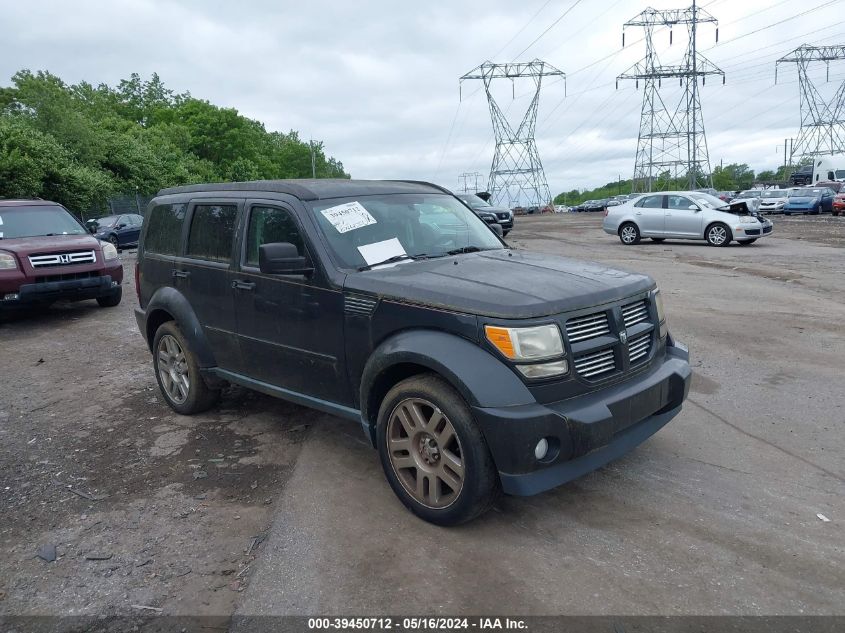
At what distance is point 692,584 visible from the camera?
9.59 feet

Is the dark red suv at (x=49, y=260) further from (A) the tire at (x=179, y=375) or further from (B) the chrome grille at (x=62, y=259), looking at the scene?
(A) the tire at (x=179, y=375)

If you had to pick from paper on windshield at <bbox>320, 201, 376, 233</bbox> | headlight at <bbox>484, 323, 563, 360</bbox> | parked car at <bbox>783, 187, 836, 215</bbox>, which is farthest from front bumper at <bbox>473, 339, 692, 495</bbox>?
parked car at <bbox>783, 187, 836, 215</bbox>

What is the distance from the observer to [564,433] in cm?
318

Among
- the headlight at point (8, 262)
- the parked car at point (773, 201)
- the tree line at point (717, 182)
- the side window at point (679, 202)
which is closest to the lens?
the headlight at point (8, 262)

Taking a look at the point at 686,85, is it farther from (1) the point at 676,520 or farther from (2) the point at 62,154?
(1) the point at 676,520

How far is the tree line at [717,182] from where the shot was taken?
8725 centimetres

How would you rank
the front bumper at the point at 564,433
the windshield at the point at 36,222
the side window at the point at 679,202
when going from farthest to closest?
the side window at the point at 679,202, the windshield at the point at 36,222, the front bumper at the point at 564,433

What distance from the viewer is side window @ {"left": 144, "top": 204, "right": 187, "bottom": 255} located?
17.7ft

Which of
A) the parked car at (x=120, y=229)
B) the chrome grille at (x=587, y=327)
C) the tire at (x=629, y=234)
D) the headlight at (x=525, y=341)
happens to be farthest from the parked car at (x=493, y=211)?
the headlight at (x=525, y=341)

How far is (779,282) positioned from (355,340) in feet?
33.3

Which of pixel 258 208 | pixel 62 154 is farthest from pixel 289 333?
pixel 62 154

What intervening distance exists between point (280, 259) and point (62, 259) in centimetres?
737

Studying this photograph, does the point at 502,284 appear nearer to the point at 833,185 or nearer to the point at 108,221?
the point at 108,221

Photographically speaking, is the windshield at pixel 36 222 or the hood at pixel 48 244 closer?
the hood at pixel 48 244
